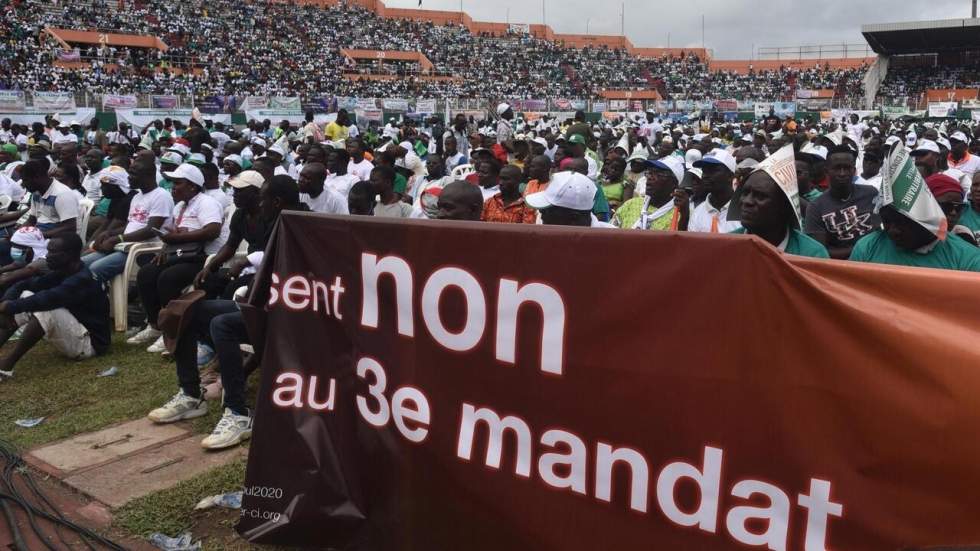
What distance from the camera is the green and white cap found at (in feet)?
9.36

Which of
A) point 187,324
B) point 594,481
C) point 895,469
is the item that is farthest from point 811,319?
point 187,324

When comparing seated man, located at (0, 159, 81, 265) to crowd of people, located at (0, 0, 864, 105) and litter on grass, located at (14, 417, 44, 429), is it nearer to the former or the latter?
litter on grass, located at (14, 417, 44, 429)

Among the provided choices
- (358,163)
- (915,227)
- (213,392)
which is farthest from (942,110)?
(213,392)

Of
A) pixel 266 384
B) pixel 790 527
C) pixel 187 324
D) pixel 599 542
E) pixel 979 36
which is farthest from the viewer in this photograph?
pixel 979 36

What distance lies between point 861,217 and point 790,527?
3.65 meters

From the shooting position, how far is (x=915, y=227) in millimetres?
2910

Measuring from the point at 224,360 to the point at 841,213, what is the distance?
13.8ft

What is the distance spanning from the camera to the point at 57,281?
236 inches

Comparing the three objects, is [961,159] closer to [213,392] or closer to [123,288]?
[213,392]

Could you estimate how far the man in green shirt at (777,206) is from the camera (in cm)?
288

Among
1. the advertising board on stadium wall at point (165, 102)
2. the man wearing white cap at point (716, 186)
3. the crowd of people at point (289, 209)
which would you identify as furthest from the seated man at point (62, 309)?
the advertising board on stadium wall at point (165, 102)

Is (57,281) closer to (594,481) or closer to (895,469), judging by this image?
(594,481)

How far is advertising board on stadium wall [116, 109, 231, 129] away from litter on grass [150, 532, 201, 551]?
21.2 meters

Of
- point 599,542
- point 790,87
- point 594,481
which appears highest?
point 790,87
